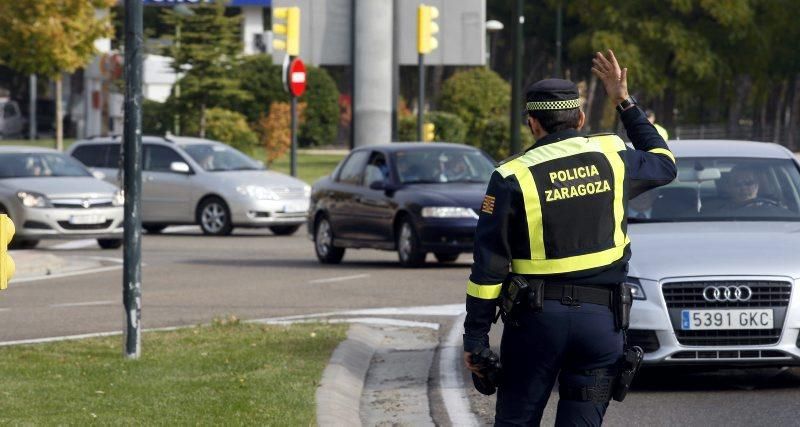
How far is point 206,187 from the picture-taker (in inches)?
1096

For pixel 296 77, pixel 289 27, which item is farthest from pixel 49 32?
pixel 289 27

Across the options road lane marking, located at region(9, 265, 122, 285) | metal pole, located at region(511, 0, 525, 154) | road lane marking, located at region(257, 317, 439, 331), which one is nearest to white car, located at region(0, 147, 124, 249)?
road lane marking, located at region(9, 265, 122, 285)

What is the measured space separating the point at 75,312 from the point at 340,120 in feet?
196

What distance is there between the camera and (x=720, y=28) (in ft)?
217

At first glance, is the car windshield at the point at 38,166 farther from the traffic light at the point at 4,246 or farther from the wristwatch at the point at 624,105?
the wristwatch at the point at 624,105

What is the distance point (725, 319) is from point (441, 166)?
11592mm

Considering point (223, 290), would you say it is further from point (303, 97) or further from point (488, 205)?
point (303, 97)

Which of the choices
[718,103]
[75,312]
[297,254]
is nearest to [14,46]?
[297,254]

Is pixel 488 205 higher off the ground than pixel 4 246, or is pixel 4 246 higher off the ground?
A: pixel 488 205

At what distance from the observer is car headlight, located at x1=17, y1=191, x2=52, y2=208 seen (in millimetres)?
23719

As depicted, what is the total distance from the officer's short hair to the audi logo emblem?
13.6 feet

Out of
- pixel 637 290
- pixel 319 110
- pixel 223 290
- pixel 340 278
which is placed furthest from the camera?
pixel 319 110

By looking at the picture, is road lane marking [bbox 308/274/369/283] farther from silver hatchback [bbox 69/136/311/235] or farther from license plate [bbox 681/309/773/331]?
license plate [bbox 681/309/773/331]

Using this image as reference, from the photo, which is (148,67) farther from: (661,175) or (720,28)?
(661,175)
